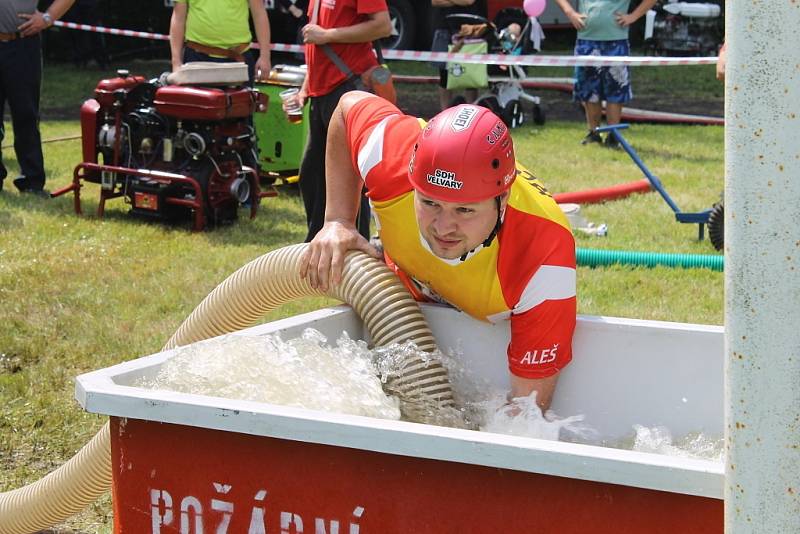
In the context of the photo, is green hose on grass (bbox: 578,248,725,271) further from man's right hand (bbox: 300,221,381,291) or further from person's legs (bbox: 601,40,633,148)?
person's legs (bbox: 601,40,633,148)

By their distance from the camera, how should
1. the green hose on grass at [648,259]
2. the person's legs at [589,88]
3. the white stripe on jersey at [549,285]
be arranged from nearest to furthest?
the white stripe on jersey at [549,285] → the green hose on grass at [648,259] → the person's legs at [589,88]

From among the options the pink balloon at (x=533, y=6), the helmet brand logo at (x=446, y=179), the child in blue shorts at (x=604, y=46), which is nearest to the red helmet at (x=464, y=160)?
the helmet brand logo at (x=446, y=179)

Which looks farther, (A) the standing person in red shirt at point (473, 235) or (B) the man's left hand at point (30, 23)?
(B) the man's left hand at point (30, 23)

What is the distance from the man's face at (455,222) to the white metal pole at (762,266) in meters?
1.28

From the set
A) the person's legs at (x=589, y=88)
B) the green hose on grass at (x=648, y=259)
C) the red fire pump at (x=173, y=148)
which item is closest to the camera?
the green hose on grass at (x=648, y=259)

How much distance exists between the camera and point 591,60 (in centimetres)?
1019

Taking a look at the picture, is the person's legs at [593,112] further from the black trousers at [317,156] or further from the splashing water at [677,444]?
the splashing water at [677,444]

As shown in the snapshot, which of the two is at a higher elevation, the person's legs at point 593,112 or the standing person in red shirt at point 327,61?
the standing person in red shirt at point 327,61

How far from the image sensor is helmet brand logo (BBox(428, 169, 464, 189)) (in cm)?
274

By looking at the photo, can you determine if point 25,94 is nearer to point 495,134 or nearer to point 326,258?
point 326,258

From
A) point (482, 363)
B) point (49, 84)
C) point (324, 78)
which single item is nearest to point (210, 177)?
point (324, 78)

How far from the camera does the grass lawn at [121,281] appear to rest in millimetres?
4164

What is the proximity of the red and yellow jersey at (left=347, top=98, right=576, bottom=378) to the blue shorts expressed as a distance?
7.57 metres

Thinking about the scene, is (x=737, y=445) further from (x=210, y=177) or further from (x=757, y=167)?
(x=210, y=177)
